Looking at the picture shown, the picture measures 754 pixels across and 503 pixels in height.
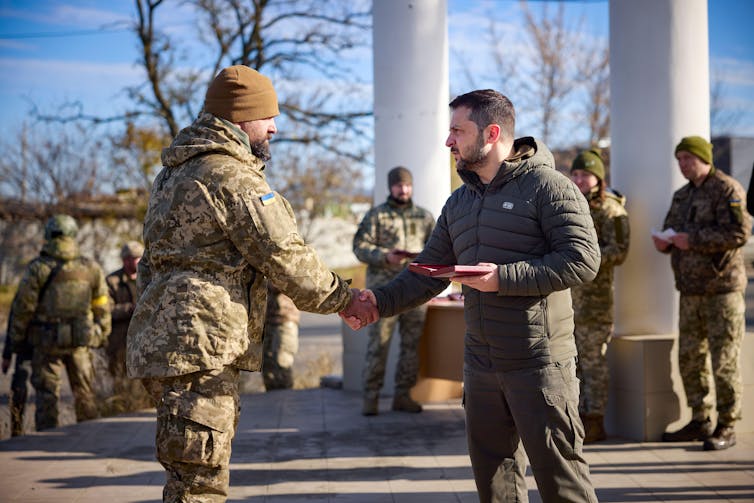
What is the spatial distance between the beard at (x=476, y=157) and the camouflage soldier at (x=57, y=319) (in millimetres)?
5838

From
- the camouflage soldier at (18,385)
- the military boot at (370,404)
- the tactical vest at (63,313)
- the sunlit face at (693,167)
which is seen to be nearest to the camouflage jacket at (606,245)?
the sunlit face at (693,167)

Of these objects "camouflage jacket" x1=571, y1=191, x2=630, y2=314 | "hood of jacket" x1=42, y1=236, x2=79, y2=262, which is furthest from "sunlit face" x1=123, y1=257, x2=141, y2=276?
"camouflage jacket" x1=571, y1=191, x2=630, y2=314

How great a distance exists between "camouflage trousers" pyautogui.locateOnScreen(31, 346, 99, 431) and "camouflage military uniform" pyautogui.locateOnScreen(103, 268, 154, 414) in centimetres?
33

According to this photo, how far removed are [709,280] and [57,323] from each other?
6.09 meters

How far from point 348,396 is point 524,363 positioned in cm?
602

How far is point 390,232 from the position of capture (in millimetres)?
8531

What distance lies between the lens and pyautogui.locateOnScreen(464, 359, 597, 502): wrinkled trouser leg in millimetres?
3615

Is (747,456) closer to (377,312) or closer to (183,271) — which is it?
(377,312)

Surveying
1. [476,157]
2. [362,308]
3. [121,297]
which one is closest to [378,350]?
[121,297]

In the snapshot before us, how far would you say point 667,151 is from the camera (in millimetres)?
7012

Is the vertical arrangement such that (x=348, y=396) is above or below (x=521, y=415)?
below

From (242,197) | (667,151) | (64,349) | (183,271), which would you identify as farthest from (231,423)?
(64,349)

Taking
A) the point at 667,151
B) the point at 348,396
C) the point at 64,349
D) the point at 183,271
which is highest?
the point at 667,151

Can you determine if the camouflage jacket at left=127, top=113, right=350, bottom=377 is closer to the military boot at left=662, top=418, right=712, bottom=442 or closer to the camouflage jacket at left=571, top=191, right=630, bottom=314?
the camouflage jacket at left=571, top=191, right=630, bottom=314
